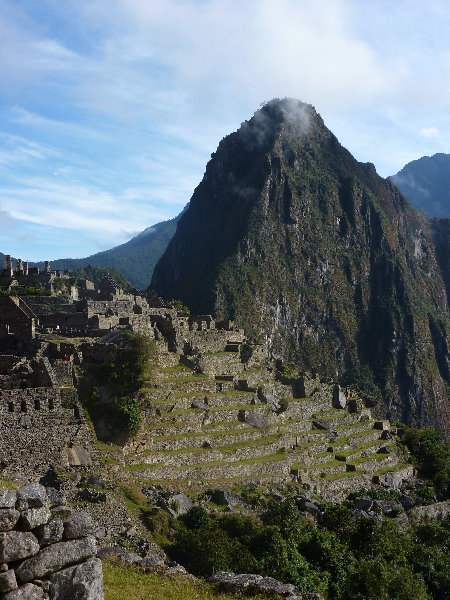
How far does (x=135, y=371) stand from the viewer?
1172 inches

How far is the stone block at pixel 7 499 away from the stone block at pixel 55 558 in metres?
0.99

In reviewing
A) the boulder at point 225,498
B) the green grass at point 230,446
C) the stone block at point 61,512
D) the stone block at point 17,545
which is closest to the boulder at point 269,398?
the green grass at point 230,446

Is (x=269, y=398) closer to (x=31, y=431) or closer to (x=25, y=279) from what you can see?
(x=25, y=279)

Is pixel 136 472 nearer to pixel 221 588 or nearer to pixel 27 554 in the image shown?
pixel 221 588

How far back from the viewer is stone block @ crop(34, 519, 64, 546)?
10273mm

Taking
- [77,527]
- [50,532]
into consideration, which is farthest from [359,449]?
[50,532]

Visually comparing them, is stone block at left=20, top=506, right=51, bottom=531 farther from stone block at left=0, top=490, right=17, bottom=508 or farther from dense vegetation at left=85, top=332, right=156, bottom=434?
dense vegetation at left=85, top=332, right=156, bottom=434

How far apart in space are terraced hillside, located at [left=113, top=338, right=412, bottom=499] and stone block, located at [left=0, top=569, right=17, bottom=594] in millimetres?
17473

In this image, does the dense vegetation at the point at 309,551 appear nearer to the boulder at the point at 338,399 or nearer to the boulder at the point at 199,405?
the boulder at the point at 199,405

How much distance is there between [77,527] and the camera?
10.8 meters

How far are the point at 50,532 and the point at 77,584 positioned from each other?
3.34 feet

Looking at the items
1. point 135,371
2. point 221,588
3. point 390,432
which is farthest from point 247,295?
point 221,588

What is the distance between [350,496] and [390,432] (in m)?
17.7

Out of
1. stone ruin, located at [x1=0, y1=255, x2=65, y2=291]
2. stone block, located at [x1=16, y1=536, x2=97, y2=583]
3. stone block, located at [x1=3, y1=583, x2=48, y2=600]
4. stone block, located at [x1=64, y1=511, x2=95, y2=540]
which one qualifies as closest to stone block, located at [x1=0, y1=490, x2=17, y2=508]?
stone block, located at [x1=16, y1=536, x2=97, y2=583]
